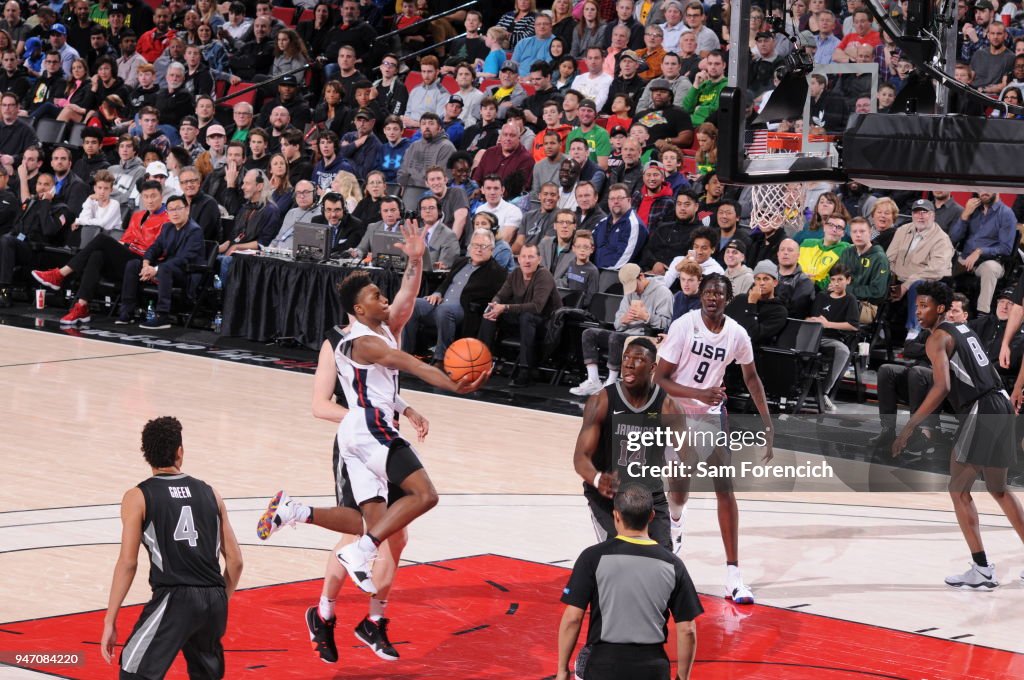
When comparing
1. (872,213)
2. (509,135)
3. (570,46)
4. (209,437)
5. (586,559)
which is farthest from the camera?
(570,46)

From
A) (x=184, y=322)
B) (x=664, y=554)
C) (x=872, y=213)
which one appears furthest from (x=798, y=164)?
(x=184, y=322)

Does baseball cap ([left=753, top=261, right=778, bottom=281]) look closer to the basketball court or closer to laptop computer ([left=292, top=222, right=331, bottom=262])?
the basketball court

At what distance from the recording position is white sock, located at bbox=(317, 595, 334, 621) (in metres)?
6.43

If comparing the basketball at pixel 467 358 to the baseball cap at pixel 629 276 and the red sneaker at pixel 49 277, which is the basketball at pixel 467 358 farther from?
the red sneaker at pixel 49 277

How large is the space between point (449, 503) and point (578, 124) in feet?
24.6

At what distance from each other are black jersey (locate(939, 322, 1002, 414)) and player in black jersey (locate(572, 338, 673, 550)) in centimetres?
239

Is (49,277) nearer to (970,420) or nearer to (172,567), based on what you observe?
(970,420)

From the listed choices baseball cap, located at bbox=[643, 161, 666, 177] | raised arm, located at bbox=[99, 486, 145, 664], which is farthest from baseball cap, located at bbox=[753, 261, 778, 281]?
raised arm, located at bbox=[99, 486, 145, 664]

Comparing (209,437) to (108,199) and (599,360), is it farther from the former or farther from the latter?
(108,199)

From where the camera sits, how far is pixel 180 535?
17.4 feet

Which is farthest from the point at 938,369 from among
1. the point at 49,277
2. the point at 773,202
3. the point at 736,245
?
the point at 49,277

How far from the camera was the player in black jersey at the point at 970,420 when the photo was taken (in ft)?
26.3

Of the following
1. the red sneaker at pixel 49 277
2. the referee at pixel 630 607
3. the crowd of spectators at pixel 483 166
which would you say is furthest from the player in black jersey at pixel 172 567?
the red sneaker at pixel 49 277

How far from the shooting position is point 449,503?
9500 millimetres
